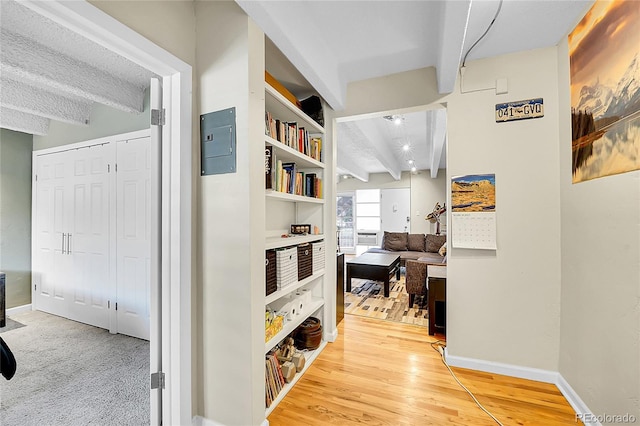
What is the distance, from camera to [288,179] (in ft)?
6.53

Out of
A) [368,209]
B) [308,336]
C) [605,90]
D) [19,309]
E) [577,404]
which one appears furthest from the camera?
[368,209]

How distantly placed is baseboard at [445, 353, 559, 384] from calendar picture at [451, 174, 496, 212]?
121 cm

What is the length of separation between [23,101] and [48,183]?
1.23 meters

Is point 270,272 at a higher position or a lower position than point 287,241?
lower

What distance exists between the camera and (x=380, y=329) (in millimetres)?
2863

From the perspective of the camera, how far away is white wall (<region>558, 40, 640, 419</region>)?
1211 mm

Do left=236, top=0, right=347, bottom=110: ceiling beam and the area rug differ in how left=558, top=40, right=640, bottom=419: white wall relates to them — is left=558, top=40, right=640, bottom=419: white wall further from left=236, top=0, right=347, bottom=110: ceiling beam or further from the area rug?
left=236, top=0, right=347, bottom=110: ceiling beam

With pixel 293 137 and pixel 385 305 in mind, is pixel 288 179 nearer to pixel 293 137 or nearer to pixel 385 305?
pixel 293 137

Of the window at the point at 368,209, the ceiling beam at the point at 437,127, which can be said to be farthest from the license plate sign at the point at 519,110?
the window at the point at 368,209

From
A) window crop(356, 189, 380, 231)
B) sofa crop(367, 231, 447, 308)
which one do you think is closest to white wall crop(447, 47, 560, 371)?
sofa crop(367, 231, 447, 308)

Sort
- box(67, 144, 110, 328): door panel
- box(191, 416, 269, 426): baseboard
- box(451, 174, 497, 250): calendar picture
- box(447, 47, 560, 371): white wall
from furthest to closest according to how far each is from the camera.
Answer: box(67, 144, 110, 328): door panel, box(451, 174, 497, 250): calendar picture, box(447, 47, 560, 371): white wall, box(191, 416, 269, 426): baseboard

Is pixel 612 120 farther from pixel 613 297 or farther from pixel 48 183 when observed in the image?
pixel 48 183

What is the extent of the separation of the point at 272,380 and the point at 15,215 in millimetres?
4038

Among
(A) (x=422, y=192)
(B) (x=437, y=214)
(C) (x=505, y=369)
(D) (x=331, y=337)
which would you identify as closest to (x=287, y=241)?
(D) (x=331, y=337)
